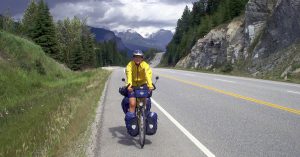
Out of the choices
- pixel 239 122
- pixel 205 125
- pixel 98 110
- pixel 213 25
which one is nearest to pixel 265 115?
pixel 239 122

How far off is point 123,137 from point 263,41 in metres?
34.3

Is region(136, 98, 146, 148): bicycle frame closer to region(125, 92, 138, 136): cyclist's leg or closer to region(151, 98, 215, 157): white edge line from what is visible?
region(125, 92, 138, 136): cyclist's leg

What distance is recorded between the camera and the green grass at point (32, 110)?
27.5 feet

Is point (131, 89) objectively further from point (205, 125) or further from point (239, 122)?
point (239, 122)

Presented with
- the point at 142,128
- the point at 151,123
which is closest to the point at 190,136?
the point at 151,123

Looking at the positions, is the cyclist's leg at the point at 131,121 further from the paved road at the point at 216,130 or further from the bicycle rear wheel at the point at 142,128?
the paved road at the point at 216,130

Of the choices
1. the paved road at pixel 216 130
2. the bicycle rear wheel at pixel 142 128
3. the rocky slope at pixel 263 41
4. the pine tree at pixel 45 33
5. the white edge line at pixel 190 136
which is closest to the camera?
the white edge line at pixel 190 136

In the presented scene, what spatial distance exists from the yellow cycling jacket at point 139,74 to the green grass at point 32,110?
179cm

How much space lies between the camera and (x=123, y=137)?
950cm

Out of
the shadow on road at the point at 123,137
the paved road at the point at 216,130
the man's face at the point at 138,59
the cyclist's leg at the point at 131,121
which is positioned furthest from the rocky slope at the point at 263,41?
the cyclist's leg at the point at 131,121

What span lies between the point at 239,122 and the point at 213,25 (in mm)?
67677

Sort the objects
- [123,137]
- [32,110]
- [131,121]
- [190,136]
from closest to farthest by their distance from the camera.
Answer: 1. [131,121]
2. [190,136]
3. [123,137]
4. [32,110]

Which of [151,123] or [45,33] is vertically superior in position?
[45,33]

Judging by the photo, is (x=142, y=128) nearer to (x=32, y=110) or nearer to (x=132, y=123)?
(x=132, y=123)
